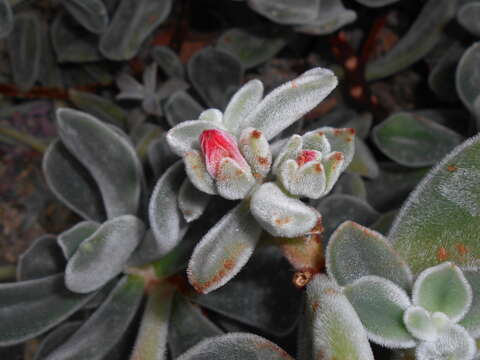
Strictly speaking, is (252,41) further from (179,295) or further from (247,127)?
(247,127)

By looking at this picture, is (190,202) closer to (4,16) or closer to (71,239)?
(71,239)

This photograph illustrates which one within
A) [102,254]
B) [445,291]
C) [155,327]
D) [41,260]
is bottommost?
[41,260]

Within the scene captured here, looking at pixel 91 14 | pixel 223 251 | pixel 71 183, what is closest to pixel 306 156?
pixel 223 251

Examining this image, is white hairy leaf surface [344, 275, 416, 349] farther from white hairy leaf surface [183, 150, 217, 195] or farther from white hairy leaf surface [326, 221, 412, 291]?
white hairy leaf surface [183, 150, 217, 195]

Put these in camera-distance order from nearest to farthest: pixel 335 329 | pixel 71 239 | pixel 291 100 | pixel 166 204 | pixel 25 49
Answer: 1. pixel 335 329
2. pixel 291 100
3. pixel 166 204
4. pixel 71 239
5. pixel 25 49

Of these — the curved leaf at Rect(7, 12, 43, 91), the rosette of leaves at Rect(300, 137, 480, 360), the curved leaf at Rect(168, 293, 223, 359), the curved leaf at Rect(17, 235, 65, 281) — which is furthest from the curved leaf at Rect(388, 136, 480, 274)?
the curved leaf at Rect(7, 12, 43, 91)
